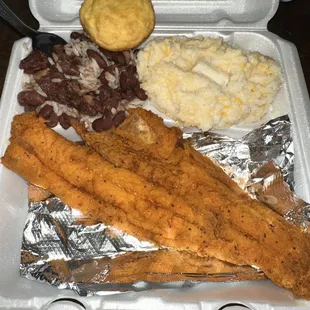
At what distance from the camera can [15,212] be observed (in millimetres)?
2201

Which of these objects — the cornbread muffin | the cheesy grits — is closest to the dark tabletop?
the cheesy grits

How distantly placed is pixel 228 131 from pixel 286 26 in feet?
4.91

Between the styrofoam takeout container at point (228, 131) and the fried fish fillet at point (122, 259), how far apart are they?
79 millimetres

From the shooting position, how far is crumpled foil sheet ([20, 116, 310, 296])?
1967mm

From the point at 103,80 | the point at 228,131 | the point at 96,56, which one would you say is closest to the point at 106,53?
the point at 96,56

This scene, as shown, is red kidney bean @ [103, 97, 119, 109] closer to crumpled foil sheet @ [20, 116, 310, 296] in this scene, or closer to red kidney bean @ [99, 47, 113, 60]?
red kidney bean @ [99, 47, 113, 60]

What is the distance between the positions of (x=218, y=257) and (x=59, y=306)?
0.75 metres

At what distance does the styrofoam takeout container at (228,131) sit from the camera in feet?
6.24

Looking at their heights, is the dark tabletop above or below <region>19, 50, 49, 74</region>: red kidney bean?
below

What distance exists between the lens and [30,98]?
227 centimetres

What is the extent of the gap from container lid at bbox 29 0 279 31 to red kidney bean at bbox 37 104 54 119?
0.59m

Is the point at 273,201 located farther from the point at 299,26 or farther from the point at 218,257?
the point at 299,26

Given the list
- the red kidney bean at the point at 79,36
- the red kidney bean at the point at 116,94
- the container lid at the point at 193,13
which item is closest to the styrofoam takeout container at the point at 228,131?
the container lid at the point at 193,13

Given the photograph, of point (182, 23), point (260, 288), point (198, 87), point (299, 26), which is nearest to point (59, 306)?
point (260, 288)
